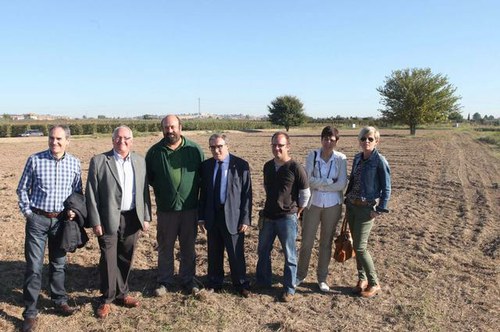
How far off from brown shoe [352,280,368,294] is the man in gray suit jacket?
2.48 metres

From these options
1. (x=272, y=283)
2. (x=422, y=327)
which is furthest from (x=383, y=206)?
(x=272, y=283)

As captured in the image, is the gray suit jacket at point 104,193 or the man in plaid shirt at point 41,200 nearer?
the man in plaid shirt at point 41,200

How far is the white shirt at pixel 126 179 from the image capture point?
13.3ft

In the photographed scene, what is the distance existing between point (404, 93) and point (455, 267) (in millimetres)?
38480

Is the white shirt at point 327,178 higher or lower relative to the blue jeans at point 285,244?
higher

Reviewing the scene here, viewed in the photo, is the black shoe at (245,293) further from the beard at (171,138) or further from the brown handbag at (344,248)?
the beard at (171,138)

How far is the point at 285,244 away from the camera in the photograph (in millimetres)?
4441

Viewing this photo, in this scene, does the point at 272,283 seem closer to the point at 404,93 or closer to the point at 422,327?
the point at 422,327

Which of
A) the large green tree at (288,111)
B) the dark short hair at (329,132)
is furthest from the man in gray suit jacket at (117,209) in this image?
the large green tree at (288,111)

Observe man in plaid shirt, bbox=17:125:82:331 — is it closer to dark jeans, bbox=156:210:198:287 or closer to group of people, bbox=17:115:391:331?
group of people, bbox=17:115:391:331

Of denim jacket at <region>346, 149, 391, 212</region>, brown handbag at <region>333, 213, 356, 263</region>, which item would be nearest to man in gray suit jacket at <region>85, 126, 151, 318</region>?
brown handbag at <region>333, 213, 356, 263</region>

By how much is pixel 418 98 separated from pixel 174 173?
40616 millimetres

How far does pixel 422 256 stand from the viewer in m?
5.82

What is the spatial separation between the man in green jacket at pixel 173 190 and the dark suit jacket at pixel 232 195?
12 cm
